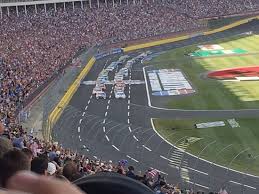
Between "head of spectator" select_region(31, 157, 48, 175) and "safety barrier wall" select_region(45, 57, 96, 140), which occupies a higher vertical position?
"head of spectator" select_region(31, 157, 48, 175)

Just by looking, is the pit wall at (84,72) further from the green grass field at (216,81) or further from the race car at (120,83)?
the green grass field at (216,81)

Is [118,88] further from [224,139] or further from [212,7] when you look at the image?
[212,7]

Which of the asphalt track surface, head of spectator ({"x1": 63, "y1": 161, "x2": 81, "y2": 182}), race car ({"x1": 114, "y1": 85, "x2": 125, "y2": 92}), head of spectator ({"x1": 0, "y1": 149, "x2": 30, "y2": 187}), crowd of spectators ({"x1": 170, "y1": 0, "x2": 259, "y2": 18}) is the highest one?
head of spectator ({"x1": 0, "y1": 149, "x2": 30, "y2": 187})

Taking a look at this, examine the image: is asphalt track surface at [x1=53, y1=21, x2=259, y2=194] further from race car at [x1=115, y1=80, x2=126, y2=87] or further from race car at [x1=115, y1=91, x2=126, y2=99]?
race car at [x1=115, y1=80, x2=126, y2=87]

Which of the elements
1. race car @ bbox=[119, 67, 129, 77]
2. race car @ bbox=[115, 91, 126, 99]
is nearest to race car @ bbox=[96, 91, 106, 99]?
race car @ bbox=[115, 91, 126, 99]

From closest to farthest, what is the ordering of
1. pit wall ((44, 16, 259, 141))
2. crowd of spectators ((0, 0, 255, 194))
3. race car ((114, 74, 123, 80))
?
pit wall ((44, 16, 259, 141))
crowd of spectators ((0, 0, 255, 194))
race car ((114, 74, 123, 80))

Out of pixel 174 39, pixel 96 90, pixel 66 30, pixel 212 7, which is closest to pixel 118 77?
pixel 96 90

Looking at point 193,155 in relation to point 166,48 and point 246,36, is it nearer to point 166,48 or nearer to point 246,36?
point 166,48
